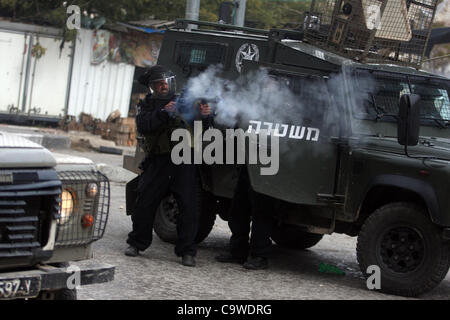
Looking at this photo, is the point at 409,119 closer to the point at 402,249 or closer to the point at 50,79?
the point at 402,249

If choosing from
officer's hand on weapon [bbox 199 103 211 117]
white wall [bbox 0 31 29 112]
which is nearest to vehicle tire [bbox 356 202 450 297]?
officer's hand on weapon [bbox 199 103 211 117]

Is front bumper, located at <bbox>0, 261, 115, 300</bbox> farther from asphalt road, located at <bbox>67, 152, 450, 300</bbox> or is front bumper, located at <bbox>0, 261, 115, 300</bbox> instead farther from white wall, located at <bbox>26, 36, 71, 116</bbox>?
white wall, located at <bbox>26, 36, 71, 116</bbox>

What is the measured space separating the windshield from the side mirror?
0.70 m

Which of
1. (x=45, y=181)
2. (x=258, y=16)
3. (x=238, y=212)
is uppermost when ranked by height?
(x=258, y=16)

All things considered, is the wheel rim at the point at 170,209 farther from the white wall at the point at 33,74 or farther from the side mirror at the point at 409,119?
the white wall at the point at 33,74

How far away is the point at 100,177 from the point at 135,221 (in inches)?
106

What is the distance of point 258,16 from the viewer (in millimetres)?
20484

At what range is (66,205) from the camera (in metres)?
4.48

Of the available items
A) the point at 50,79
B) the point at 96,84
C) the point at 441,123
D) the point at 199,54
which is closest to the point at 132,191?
the point at 199,54

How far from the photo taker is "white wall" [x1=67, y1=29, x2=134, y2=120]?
18.9 m

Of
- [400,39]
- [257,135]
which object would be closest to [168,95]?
[257,135]

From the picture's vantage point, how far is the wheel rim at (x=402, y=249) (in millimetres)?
6605

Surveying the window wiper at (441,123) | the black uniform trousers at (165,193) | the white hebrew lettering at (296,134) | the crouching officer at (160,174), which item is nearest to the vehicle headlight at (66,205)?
the crouching officer at (160,174)

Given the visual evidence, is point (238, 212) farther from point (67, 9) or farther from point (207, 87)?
point (67, 9)
